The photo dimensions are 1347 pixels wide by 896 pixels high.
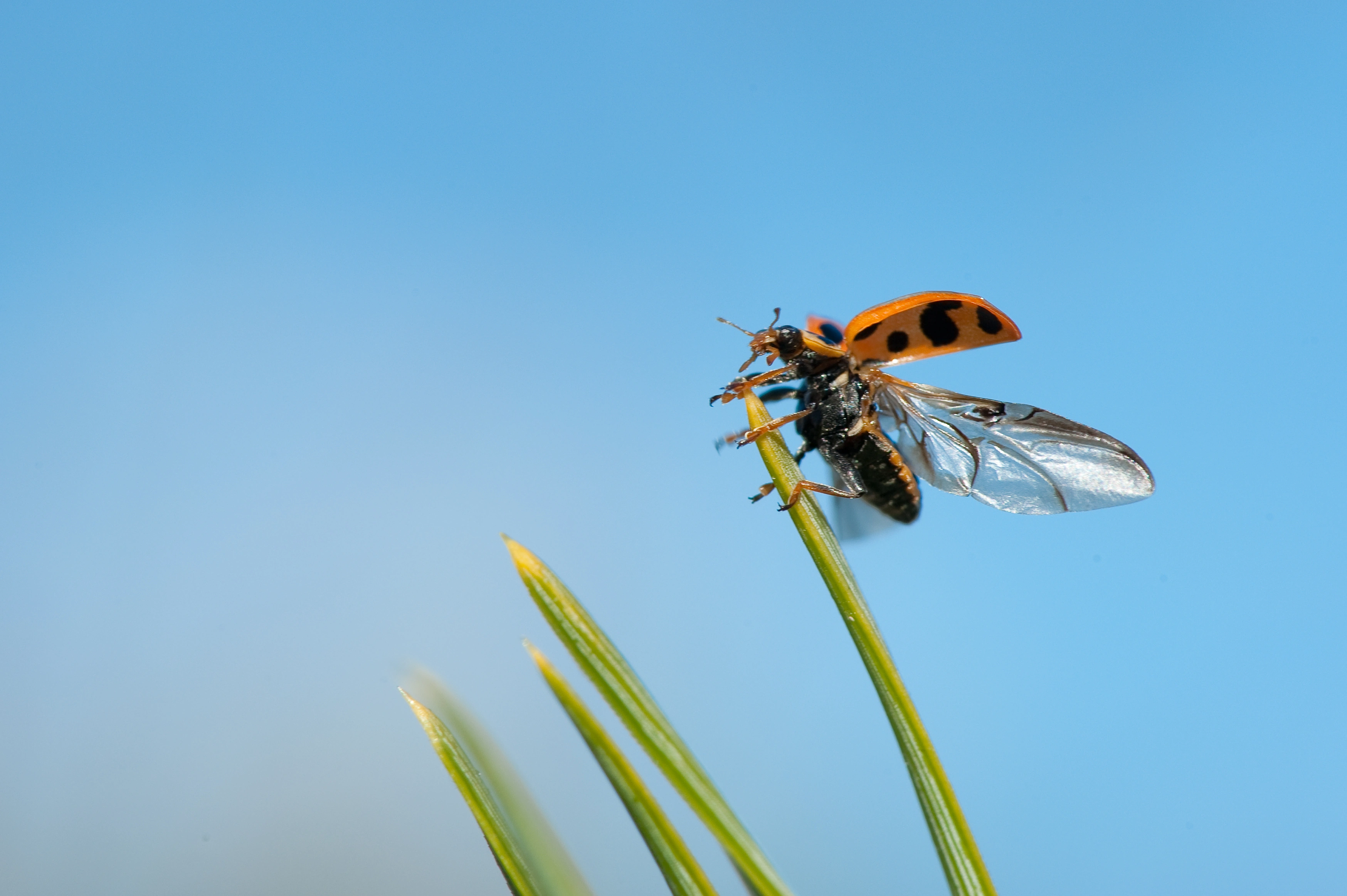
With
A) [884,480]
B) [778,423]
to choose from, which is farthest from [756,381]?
[884,480]

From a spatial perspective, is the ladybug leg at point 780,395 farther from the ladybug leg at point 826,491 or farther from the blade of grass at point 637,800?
the blade of grass at point 637,800

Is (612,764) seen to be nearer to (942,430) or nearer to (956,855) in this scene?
(956,855)

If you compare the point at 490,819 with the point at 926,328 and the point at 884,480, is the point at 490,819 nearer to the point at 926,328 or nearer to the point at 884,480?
the point at 926,328

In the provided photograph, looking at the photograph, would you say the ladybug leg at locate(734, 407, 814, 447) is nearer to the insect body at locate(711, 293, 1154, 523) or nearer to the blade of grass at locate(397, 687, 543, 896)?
the insect body at locate(711, 293, 1154, 523)

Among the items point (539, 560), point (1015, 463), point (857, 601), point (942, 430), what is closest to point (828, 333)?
point (942, 430)

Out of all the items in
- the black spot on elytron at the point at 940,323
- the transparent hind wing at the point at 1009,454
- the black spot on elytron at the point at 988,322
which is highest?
the black spot on elytron at the point at 940,323

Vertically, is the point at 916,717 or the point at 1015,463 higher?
the point at 1015,463

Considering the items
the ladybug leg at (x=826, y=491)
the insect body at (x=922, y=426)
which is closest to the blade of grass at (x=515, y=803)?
the ladybug leg at (x=826, y=491)
